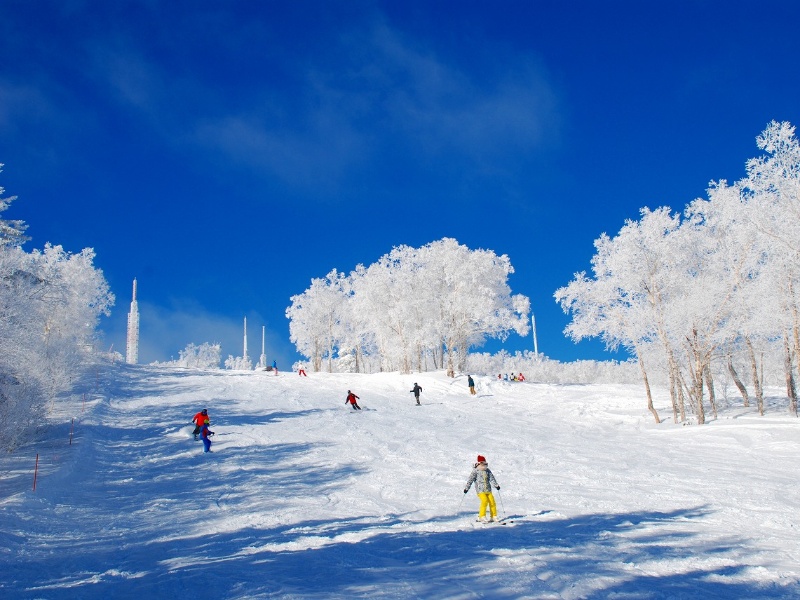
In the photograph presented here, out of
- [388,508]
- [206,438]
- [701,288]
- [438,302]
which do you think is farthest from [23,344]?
[438,302]

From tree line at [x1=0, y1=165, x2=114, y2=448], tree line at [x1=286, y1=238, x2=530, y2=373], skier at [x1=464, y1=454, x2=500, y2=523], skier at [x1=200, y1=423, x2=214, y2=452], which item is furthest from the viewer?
tree line at [x1=286, y1=238, x2=530, y2=373]

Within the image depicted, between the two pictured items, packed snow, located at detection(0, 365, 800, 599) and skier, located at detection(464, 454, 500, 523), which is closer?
packed snow, located at detection(0, 365, 800, 599)

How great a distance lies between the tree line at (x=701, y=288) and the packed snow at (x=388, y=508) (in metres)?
4.36

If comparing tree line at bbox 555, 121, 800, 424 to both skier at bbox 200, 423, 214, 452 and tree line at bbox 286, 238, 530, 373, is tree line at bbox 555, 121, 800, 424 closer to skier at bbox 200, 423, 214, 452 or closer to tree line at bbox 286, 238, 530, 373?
tree line at bbox 286, 238, 530, 373

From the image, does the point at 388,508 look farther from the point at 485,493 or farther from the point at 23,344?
the point at 23,344

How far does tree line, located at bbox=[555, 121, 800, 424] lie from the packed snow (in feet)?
14.3

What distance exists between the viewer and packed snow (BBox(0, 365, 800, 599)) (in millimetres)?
8953

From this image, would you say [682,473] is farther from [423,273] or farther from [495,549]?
[423,273]

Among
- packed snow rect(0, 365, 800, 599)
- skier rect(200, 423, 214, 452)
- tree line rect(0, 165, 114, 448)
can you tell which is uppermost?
tree line rect(0, 165, 114, 448)

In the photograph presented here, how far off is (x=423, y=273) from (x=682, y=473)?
39540mm

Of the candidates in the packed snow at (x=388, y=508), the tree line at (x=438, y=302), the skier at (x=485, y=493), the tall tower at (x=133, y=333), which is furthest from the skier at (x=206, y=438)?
the tall tower at (x=133, y=333)

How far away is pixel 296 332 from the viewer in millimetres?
73562

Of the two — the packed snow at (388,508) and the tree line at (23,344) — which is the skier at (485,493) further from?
the tree line at (23,344)

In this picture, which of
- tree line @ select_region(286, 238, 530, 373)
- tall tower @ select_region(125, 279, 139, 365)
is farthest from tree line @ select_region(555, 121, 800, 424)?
tall tower @ select_region(125, 279, 139, 365)
